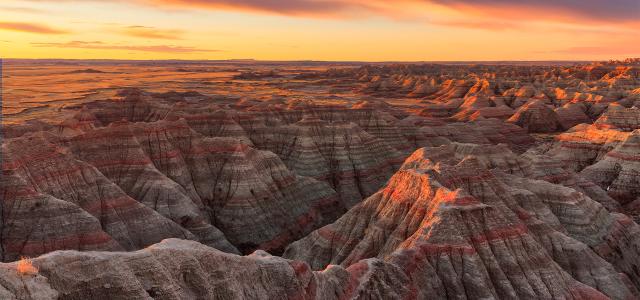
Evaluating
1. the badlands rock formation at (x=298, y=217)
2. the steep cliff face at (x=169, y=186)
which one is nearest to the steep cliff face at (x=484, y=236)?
the badlands rock formation at (x=298, y=217)

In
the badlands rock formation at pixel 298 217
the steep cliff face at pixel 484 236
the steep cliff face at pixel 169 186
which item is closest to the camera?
the badlands rock formation at pixel 298 217

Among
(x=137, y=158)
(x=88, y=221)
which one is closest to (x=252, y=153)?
(x=137, y=158)

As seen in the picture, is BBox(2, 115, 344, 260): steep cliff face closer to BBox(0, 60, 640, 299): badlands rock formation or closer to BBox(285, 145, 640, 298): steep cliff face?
BBox(0, 60, 640, 299): badlands rock formation

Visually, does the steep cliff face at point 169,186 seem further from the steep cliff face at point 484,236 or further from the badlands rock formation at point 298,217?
the steep cliff face at point 484,236

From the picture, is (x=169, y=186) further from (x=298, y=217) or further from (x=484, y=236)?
(x=484, y=236)

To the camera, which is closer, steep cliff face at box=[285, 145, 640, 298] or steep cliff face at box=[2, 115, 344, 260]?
steep cliff face at box=[285, 145, 640, 298]

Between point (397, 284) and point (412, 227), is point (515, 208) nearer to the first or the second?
point (412, 227)

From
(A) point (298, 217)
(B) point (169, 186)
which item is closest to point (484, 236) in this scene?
(A) point (298, 217)

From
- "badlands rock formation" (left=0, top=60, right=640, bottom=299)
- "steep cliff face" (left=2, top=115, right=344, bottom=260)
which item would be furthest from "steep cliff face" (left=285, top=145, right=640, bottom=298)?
"steep cliff face" (left=2, top=115, right=344, bottom=260)
